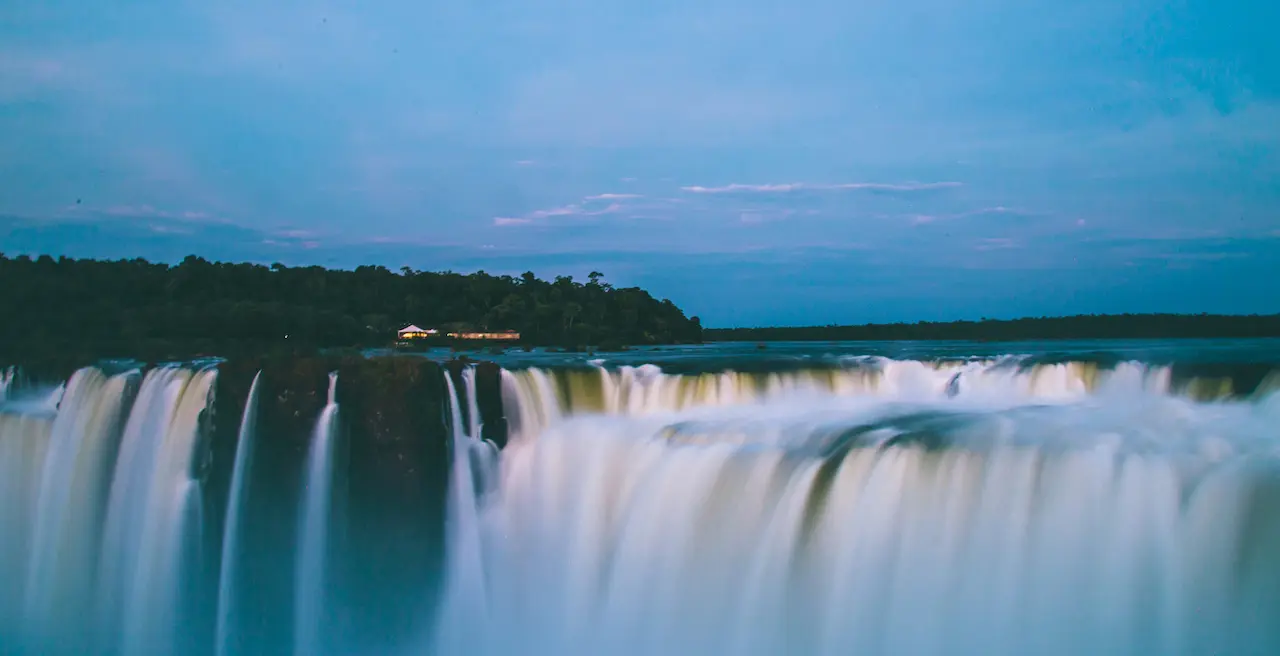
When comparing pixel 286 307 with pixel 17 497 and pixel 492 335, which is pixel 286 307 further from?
pixel 17 497

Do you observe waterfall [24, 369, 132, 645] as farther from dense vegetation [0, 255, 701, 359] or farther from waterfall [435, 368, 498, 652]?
dense vegetation [0, 255, 701, 359]

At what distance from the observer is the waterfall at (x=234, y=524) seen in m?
12.7

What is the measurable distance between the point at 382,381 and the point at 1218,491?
10.2 metres

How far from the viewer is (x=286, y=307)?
32.6 m

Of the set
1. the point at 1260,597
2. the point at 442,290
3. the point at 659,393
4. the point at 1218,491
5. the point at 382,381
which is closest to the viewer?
the point at 1260,597

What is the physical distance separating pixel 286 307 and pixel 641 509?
25.0 m

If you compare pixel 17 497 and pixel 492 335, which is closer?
pixel 17 497

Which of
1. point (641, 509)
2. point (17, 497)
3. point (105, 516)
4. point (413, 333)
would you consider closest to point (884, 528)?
point (641, 509)

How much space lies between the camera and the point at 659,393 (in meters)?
15.0

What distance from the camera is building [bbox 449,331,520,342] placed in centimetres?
3466

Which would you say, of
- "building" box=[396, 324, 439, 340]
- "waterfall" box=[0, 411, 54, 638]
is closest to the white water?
"waterfall" box=[0, 411, 54, 638]

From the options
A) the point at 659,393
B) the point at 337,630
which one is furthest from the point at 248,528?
the point at 659,393

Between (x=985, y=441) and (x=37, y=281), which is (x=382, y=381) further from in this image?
(x=37, y=281)

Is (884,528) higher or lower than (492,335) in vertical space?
lower
